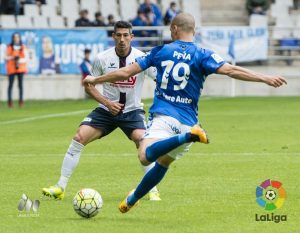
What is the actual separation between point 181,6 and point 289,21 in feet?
13.3

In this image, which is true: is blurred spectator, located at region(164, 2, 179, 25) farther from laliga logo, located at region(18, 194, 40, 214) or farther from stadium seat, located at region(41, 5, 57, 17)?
laliga logo, located at region(18, 194, 40, 214)

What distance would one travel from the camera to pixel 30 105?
95.8 ft

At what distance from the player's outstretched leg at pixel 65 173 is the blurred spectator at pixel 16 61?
655 inches

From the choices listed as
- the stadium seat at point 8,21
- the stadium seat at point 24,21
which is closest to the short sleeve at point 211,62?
the stadium seat at point 8,21

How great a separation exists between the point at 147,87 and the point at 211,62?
21.6 m

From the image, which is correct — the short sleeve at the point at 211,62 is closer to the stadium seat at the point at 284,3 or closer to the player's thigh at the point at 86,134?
the player's thigh at the point at 86,134

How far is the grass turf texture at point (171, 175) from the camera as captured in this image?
33.4ft

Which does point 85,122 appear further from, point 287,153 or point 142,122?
point 287,153

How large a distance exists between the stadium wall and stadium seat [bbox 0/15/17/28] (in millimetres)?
3654

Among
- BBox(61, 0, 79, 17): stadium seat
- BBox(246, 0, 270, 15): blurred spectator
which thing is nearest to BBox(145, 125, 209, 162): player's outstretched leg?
BBox(61, 0, 79, 17): stadium seat

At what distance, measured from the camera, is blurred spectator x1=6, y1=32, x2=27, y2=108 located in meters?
29.0

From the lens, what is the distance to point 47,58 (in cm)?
3067

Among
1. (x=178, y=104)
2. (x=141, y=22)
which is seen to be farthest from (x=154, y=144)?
(x=141, y=22)

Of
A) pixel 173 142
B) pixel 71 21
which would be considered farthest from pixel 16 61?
pixel 173 142
